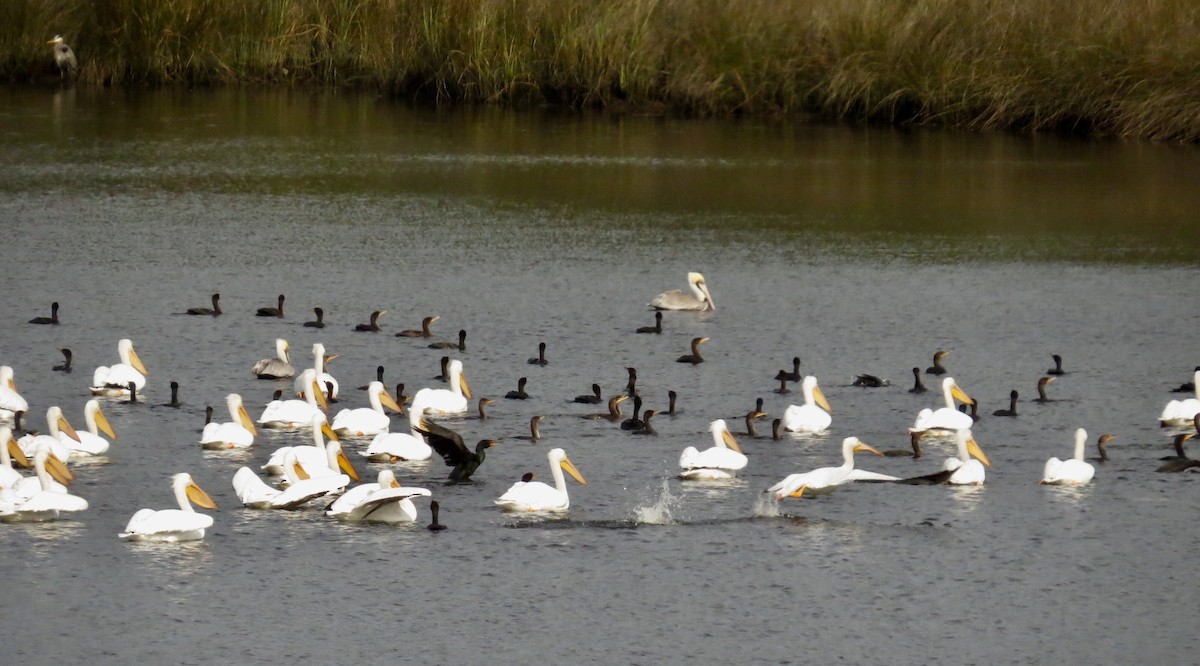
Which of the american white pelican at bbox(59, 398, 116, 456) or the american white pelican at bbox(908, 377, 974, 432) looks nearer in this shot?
the american white pelican at bbox(59, 398, 116, 456)

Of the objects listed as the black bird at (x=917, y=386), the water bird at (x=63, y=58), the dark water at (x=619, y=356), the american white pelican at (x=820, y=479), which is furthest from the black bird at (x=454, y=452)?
the water bird at (x=63, y=58)

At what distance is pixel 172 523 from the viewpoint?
9672 millimetres

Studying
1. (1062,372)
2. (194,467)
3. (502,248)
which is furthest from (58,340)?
(1062,372)

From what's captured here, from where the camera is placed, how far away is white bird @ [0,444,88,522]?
10.0m

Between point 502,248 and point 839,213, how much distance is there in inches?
174

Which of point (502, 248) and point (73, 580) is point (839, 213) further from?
point (73, 580)

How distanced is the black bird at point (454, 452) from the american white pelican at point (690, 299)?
532 cm

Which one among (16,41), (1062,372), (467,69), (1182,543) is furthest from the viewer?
(16,41)

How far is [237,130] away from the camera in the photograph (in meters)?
27.5

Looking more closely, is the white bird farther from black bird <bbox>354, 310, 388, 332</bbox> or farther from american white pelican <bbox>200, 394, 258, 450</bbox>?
black bird <bbox>354, 310, 388, 332</bbox>

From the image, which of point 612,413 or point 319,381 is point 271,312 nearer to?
point 319,381

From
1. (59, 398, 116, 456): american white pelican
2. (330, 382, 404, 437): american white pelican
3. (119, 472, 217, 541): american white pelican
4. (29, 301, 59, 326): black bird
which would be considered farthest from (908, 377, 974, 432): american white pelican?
(29, 301, 59, 326): black bird

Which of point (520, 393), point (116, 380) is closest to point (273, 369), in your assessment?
point (116, 380)

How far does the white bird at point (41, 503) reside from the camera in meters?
10.0
